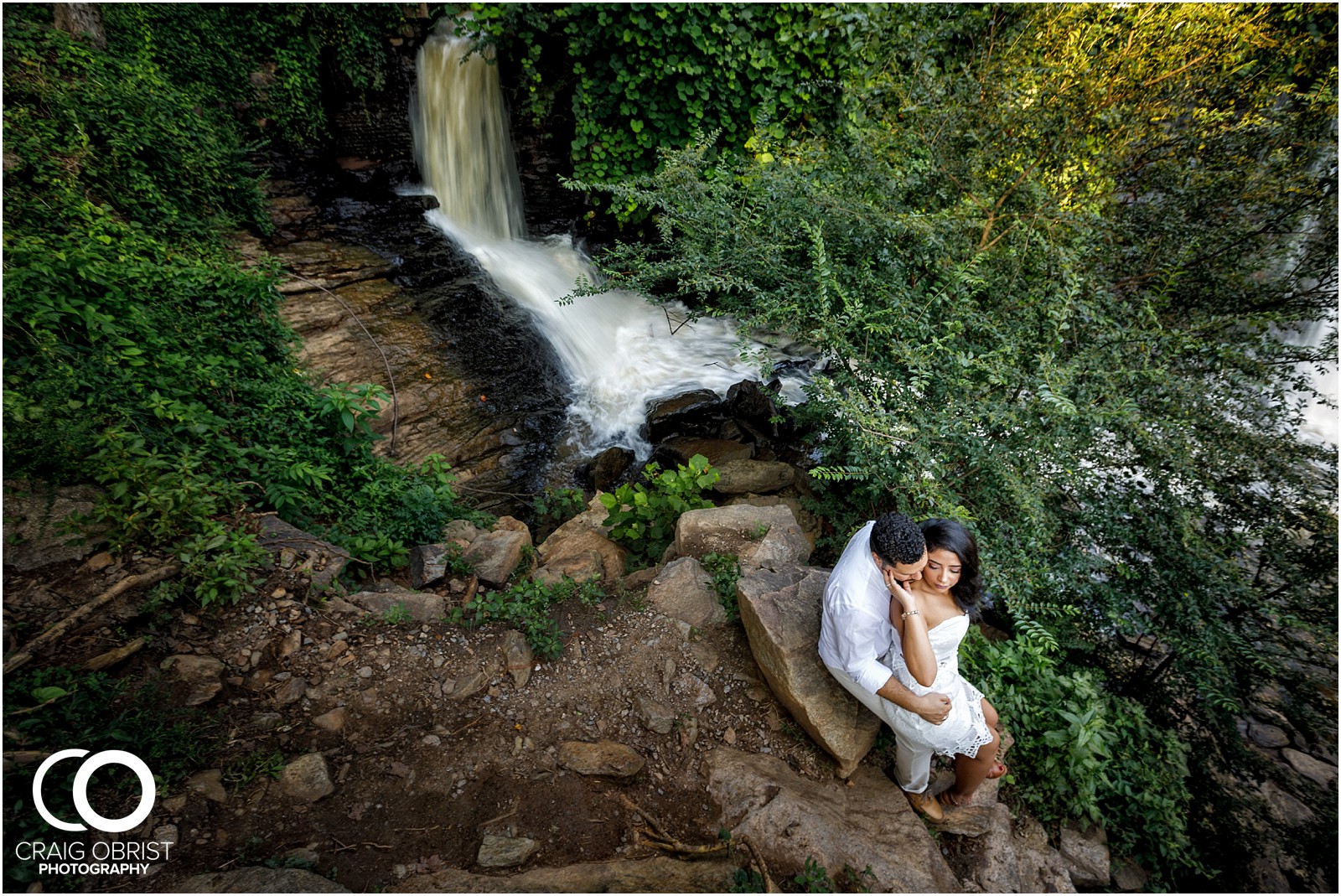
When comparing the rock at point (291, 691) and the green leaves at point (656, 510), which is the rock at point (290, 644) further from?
the green leaves at point (656, 510)

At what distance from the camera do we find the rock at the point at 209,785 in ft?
8.34

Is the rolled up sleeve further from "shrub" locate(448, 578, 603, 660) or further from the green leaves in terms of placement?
the green leaves

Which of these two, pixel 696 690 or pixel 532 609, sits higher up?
pixel 532 609

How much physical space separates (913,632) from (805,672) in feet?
2.43

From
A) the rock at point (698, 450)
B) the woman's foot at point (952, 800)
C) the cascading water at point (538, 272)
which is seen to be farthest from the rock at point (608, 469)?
the woman's foot at point (952, 800)

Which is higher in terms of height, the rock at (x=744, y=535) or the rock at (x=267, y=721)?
the rock at (x=744, y=535)

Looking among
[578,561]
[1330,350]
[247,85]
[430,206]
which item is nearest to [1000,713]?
[578,561]

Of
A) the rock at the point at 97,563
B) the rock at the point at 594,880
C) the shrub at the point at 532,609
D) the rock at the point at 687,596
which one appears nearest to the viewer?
the rock at the point at 594,880

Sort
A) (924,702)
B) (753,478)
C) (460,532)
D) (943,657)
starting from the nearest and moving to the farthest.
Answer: (924,702)
(943,657)
(460,532)
(753,478)

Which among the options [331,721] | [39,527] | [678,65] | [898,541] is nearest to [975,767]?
[898,541]

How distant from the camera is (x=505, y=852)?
2.58m

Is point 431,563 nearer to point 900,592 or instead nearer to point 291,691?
point 291,691

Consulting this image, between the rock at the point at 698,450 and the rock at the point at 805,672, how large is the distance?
3021 mm

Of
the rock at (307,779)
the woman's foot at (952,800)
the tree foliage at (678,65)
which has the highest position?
the tree foliage at (678,65)
